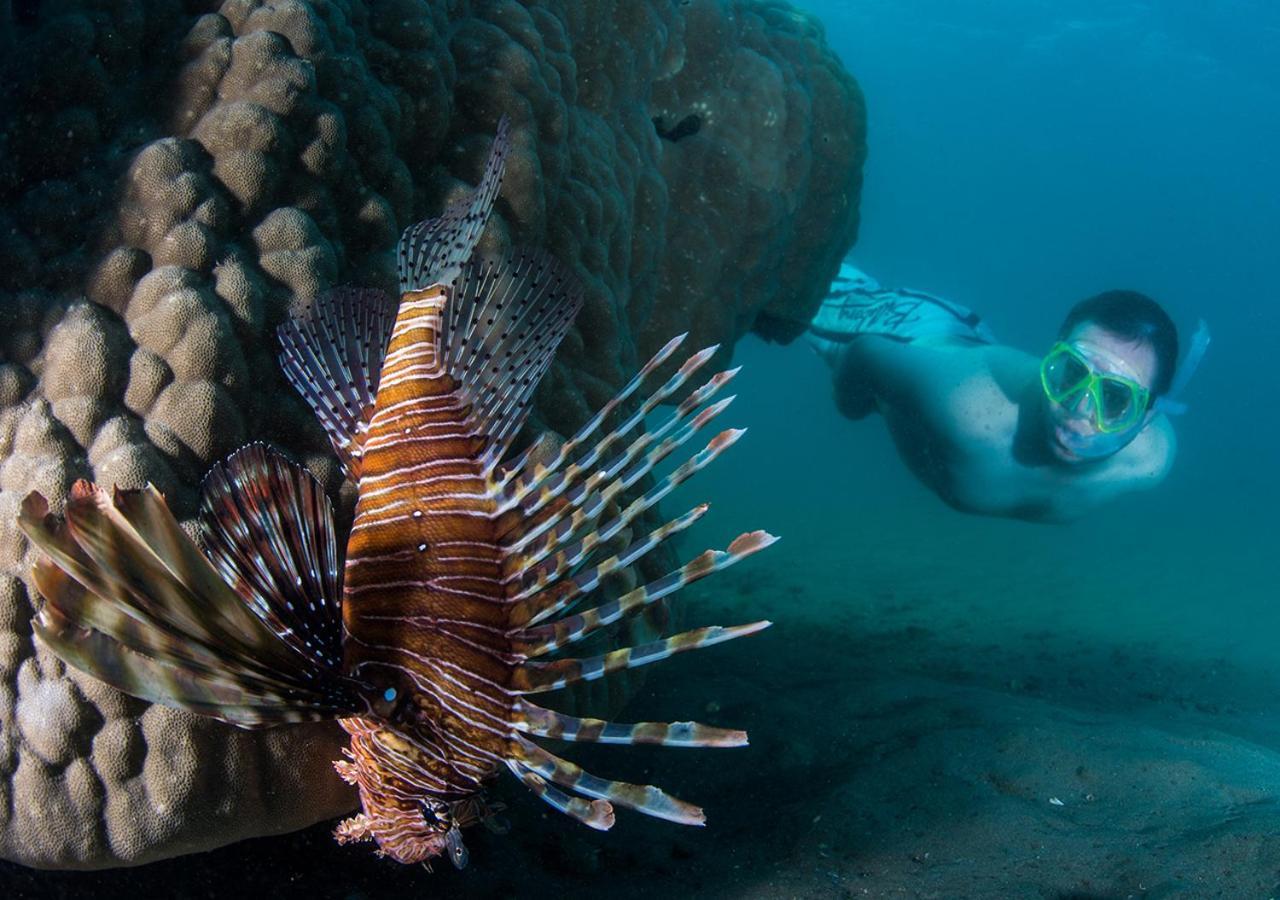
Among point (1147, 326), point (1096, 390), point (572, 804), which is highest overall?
point (572, 804)

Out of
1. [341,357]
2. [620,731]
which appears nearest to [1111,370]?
[341,357]

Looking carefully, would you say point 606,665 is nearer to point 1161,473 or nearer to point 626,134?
point 626,134

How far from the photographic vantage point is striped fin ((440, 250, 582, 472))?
2.06 m

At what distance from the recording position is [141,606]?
1.12m

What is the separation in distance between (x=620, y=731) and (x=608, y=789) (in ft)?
0.33

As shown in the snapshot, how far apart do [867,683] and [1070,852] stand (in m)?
2.54

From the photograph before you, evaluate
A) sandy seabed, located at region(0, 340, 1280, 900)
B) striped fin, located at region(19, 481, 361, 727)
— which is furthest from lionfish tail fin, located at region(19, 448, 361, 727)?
sandy seabed, located at region(0, 340, 1280, 900)

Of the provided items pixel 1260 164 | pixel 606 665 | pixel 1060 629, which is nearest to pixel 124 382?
pixel 606 665

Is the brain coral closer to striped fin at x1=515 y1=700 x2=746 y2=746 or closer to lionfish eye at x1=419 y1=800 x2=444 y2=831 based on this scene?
lionfish eye at x1=419 y1=800 x2=444 y2=831

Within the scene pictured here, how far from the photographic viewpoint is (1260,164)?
68.2 meters

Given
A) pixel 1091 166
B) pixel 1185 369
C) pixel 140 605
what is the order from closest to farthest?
pixel 140 605 < pixel 1185 369 < pixel 1091 166

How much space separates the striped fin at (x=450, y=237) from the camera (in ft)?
7.11

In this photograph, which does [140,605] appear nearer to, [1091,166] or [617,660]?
[617,660]

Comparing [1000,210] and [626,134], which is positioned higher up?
[626,134]
